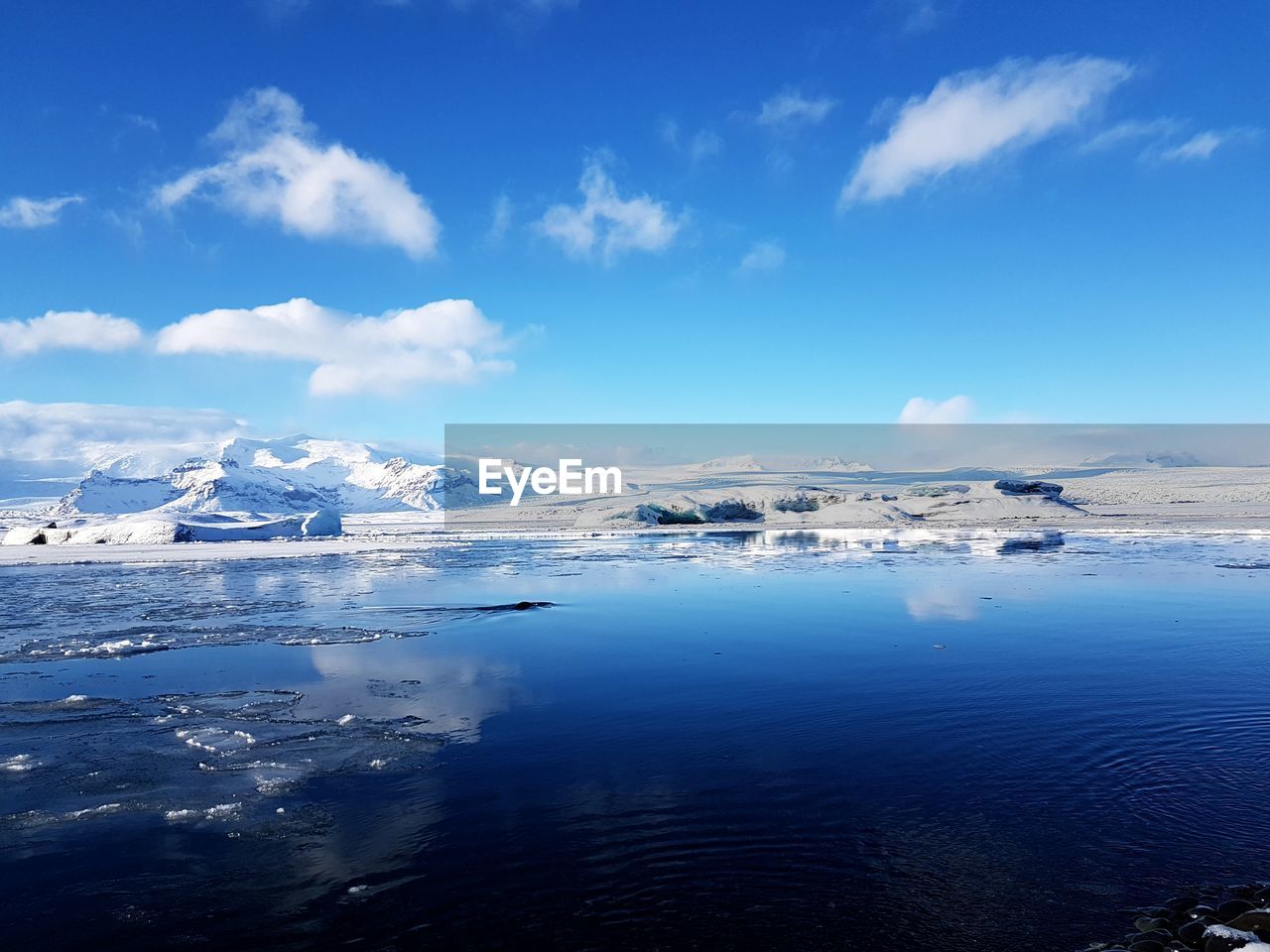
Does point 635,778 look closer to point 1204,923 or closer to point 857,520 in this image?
point 1204,923

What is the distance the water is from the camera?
3.08 meters

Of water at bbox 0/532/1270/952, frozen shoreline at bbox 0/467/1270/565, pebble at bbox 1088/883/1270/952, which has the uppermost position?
pebble at bbox 1088/883/1270/952

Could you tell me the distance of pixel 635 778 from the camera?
454 cm

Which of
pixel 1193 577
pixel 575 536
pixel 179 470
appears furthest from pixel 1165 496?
pixel 179 470

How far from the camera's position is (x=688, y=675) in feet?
23.8

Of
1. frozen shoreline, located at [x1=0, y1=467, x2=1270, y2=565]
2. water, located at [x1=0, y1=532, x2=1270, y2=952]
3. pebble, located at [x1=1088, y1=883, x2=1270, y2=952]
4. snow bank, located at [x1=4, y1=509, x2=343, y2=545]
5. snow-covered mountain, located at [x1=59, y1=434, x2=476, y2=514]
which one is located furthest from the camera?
snow-covered mountain, located at [x1=59, y1=434, x2=476, y2=514]

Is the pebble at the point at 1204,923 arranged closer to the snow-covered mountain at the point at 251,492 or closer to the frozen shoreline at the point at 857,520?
the frozen shoreline at the point at 857,520

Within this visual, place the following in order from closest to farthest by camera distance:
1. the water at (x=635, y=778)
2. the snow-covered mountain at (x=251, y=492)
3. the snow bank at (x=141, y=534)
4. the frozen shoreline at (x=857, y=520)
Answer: the water at (x=635, y=778)
the frozen shoreline at (x=857, y=520)
the snow bank at (x=141, y=534)
the snow-covered mountain at (x=251, y=492)

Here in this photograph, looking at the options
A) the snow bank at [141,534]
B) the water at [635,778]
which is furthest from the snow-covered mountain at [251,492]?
the water at [635,778]

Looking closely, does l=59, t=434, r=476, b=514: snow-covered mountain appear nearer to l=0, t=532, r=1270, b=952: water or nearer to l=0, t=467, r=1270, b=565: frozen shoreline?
l=0, t=467, r=1270, b=565: frozen shoreline

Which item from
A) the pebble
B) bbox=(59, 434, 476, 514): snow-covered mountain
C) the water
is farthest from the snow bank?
bbox=(59, 434, 476, 514): snow-covered mountain

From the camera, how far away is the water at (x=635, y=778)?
10.1 ft

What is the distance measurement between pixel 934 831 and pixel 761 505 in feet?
143

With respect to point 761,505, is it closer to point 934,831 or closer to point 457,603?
point 457,603
